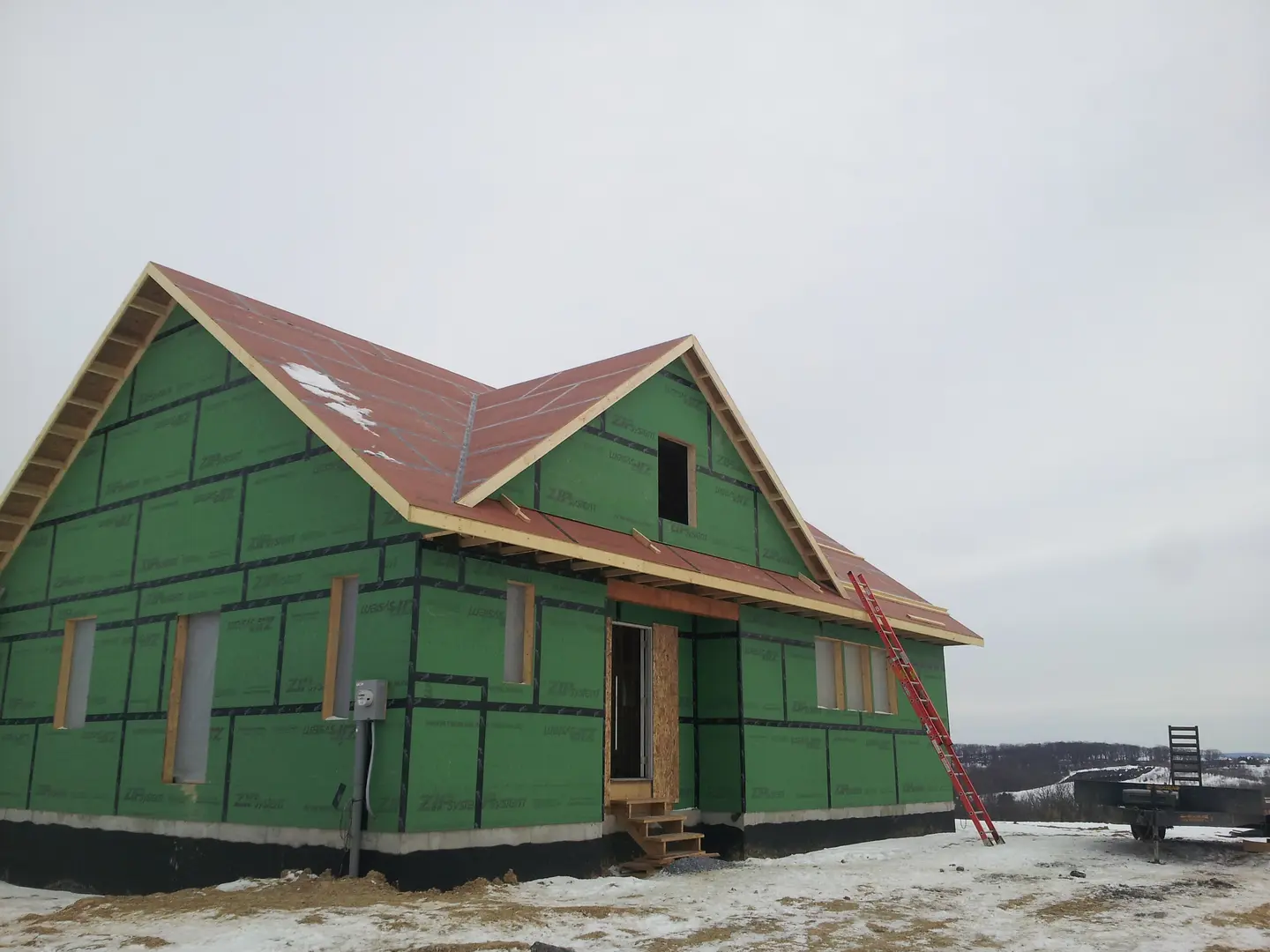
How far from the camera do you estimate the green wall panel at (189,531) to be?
45.6ft

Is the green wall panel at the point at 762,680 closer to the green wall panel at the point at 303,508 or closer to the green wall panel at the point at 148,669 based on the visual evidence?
the green wall panel at the point at 303,508

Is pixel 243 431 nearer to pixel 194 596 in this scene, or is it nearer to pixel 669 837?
pixel 194 596

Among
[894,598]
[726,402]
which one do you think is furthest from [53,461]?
[894,598]

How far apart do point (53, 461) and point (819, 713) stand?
13486mm

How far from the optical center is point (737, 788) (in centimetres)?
1542

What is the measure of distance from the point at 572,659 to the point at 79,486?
9.36m

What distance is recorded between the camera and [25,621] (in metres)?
17.0

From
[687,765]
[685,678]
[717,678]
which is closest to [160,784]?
[687,765]

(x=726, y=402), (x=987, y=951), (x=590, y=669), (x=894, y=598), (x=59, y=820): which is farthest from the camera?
(x=894, y=598)

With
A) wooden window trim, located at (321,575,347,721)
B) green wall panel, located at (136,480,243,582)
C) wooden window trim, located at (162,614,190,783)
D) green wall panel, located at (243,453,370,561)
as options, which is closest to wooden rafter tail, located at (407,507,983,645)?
green wall panel, located at (243,453,370,561)

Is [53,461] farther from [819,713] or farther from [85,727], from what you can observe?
[819,713]

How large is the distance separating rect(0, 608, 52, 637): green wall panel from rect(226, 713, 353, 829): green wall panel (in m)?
6.00

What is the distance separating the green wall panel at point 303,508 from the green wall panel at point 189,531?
42 cm

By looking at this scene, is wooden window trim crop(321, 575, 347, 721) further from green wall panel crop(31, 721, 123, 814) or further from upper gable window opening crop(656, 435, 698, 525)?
upper gable window opening crop(656, 435, 698, 525)
